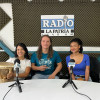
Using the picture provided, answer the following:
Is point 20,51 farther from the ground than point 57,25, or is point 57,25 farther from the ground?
point 57,25

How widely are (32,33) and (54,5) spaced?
2.42 ft

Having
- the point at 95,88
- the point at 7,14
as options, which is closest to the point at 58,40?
the point at 7,14

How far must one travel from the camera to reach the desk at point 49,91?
1570 mm

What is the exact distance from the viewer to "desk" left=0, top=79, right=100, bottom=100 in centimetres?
157

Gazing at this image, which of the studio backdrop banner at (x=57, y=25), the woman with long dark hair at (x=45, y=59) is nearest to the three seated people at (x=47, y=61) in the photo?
the woman with long dark hair at (x=45, y=59)

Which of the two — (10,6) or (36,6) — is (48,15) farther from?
(10,6)

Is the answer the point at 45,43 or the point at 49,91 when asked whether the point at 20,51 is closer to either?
the point at 45,43

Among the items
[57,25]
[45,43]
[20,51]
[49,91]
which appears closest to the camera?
[49,91]

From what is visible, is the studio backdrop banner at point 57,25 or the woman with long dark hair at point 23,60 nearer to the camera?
the woman with long dark hair at point 23,60

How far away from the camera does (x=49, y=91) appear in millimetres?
1712

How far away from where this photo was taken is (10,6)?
134 inches

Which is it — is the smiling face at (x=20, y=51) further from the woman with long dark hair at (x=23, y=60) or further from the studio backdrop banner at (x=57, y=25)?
the studio backdrop banner at (x=57, y=25)

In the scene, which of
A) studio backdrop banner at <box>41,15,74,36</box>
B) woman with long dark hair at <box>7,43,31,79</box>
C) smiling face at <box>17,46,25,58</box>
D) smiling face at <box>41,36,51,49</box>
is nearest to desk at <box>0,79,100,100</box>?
woman with long dark hair at <box>7,43,31,79</box>

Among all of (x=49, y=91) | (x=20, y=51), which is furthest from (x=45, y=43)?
(x=49, y=91)
